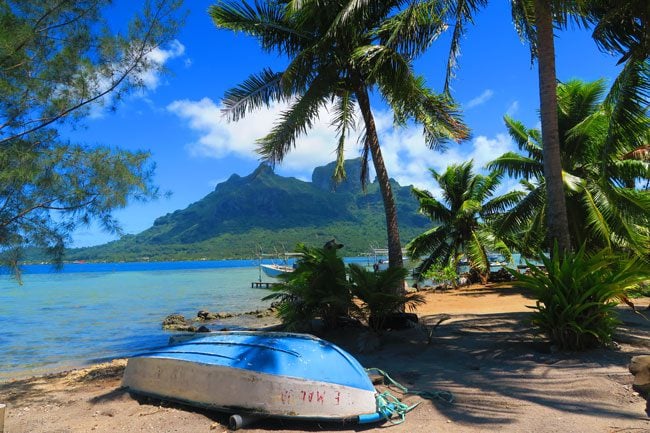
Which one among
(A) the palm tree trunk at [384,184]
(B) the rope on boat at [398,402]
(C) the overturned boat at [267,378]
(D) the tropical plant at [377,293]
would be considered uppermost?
(A) the palm tree trunk at [384,184]

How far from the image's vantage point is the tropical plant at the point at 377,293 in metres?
7.81

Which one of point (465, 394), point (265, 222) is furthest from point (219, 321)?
point (265, 222)

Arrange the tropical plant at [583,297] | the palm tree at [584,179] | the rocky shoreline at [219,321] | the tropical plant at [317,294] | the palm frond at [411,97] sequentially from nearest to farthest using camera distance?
1. the tropical plant at [583,297]
2. the tropical plant at [317,294]
3. the palm frond at [411,97]
4. the palm tree at [584,179]
5. the rocky shoreline at [219,321]

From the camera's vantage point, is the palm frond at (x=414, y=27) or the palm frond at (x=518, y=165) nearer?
the palm frond at (x=414, y=27)

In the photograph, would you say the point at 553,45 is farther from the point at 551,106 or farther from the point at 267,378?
the point at 267,378

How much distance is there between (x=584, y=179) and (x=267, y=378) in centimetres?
1505

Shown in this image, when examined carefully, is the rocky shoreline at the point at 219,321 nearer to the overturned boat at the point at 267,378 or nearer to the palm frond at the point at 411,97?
the palm frond at the point at 411,97

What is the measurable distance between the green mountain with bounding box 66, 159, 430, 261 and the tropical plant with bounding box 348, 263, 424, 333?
95212 millimetres

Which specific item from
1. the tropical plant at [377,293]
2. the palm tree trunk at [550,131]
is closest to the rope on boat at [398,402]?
the tropical plant at [377,293]

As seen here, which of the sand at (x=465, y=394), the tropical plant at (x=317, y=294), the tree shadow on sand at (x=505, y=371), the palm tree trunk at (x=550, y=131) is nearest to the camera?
the sand at (x=465, y=394)

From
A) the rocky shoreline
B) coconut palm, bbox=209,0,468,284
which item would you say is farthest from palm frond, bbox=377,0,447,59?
the rocky shoreline

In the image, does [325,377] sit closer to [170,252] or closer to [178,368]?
[178,368]

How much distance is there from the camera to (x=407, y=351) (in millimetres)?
7188

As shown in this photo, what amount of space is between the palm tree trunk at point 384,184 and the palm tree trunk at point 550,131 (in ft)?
11.8
